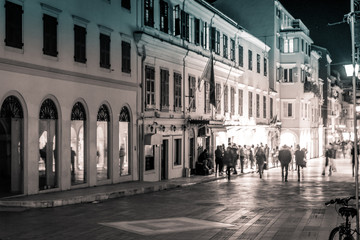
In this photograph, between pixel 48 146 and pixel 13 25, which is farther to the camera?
pixel 48 146

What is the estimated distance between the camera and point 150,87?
99.4 ft

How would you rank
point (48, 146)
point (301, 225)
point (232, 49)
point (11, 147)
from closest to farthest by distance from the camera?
point (301, 225) → point (11, 147) → point (48, 146) → point (232, 49)

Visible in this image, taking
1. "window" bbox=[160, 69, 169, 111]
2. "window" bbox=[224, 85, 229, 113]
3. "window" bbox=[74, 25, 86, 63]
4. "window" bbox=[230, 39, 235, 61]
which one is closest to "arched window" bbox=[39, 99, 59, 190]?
"window" bbox=[74, 25, 86, 63]

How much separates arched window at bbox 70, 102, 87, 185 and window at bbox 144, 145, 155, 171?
5.86 m

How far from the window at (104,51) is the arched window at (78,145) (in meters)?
2.57

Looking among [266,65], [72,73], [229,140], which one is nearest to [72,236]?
[72,73]

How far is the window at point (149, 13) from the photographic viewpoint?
97.2 feet

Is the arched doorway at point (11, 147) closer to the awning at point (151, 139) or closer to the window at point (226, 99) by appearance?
the awning at point (151, 139)

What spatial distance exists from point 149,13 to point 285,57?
1372 inches

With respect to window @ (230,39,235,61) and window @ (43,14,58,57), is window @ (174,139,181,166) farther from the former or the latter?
window @ (43,14,58,57)

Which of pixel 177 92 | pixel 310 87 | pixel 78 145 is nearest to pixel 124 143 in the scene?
pixel 78 145

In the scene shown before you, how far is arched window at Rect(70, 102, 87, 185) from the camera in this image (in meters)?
23.5

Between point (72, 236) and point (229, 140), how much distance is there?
31771 mm

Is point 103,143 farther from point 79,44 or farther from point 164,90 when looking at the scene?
point 164,90
